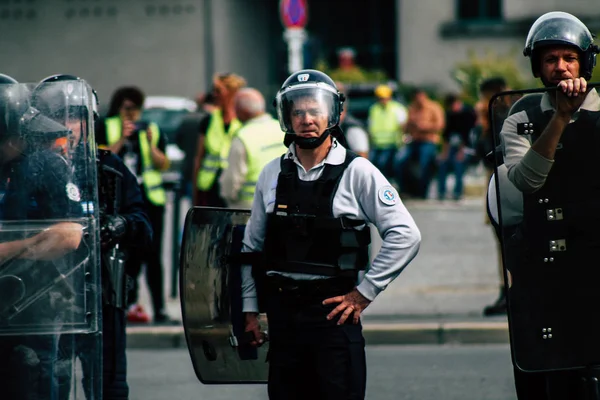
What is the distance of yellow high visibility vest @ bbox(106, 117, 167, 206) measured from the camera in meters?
8.70

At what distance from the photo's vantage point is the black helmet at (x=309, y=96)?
4539 mm

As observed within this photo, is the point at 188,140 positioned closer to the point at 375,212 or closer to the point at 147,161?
the point at 147,161

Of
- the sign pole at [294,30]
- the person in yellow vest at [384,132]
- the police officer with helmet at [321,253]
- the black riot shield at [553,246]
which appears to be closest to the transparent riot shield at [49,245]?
the police officer with helmet at [321,253]

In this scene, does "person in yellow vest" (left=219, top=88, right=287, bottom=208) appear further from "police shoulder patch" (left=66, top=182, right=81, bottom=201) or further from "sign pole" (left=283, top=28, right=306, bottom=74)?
"sign pole" (left=283, top=28, right=306, bottom=74)

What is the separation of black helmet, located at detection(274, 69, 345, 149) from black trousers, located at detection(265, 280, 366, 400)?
556 millimetres

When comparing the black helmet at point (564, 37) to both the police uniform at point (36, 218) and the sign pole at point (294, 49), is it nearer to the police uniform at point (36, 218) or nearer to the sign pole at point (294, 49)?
the police uniform at point (36, 218)

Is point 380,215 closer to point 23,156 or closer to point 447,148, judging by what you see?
point 23,156

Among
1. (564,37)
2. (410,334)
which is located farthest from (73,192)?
(410,334)

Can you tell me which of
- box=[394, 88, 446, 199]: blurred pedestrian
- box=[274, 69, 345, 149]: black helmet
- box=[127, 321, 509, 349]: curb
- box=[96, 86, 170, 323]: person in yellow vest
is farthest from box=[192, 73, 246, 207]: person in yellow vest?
box=[394, 88, 446, 199]: blurred pedestrian

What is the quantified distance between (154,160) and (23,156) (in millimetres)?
4349

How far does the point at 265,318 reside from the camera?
4.87m

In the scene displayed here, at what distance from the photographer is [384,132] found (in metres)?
18.9

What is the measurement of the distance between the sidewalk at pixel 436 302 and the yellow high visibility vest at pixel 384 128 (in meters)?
4.85

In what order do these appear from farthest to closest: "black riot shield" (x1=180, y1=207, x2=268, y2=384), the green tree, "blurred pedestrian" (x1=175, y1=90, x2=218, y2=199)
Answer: the green tree, "blurred pedestrian" (x1=175, y1=90, x2=218, y2=199), "black riot shield" (x1=180, y1=207, x2=268, y2=384)
